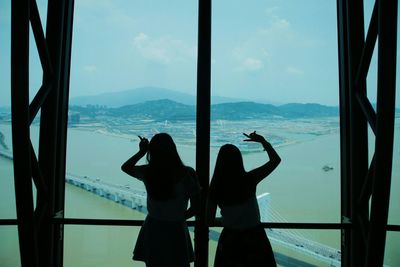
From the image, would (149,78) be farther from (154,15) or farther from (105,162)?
(105,162)

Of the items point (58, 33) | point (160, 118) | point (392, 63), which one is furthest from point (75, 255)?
point (392, 63)

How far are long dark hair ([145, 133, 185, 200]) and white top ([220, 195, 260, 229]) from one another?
0.36 meters

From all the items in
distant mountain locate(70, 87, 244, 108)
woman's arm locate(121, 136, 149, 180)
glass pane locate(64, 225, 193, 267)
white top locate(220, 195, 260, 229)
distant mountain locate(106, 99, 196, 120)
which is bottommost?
glass pane locate(64, 225, 193, 267)

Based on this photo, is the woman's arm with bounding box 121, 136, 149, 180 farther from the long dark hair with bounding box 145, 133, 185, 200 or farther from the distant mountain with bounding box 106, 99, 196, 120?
the distant mountain with bounding box 106, 99, 196, 120

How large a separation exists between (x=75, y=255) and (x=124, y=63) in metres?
1.97

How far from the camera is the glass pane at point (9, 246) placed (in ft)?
10.6

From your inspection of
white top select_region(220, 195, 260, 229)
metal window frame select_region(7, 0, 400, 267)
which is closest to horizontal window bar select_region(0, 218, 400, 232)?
metal window frame select_region(7, 0, 400, 267)

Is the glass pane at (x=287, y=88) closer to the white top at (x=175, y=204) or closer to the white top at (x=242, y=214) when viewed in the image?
the white top at (x=175, y=204)

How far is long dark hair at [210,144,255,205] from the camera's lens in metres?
2.02

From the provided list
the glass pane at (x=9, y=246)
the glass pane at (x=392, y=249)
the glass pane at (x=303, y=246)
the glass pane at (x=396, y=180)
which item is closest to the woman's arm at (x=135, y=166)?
the glass pane at (x=303, y=246)

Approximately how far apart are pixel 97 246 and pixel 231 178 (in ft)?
6.58

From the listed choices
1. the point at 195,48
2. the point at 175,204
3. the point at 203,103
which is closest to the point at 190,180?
the point at 175,204

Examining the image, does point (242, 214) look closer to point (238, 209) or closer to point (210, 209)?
point (238, 209)

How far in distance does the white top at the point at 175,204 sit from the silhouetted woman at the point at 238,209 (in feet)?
0.51
